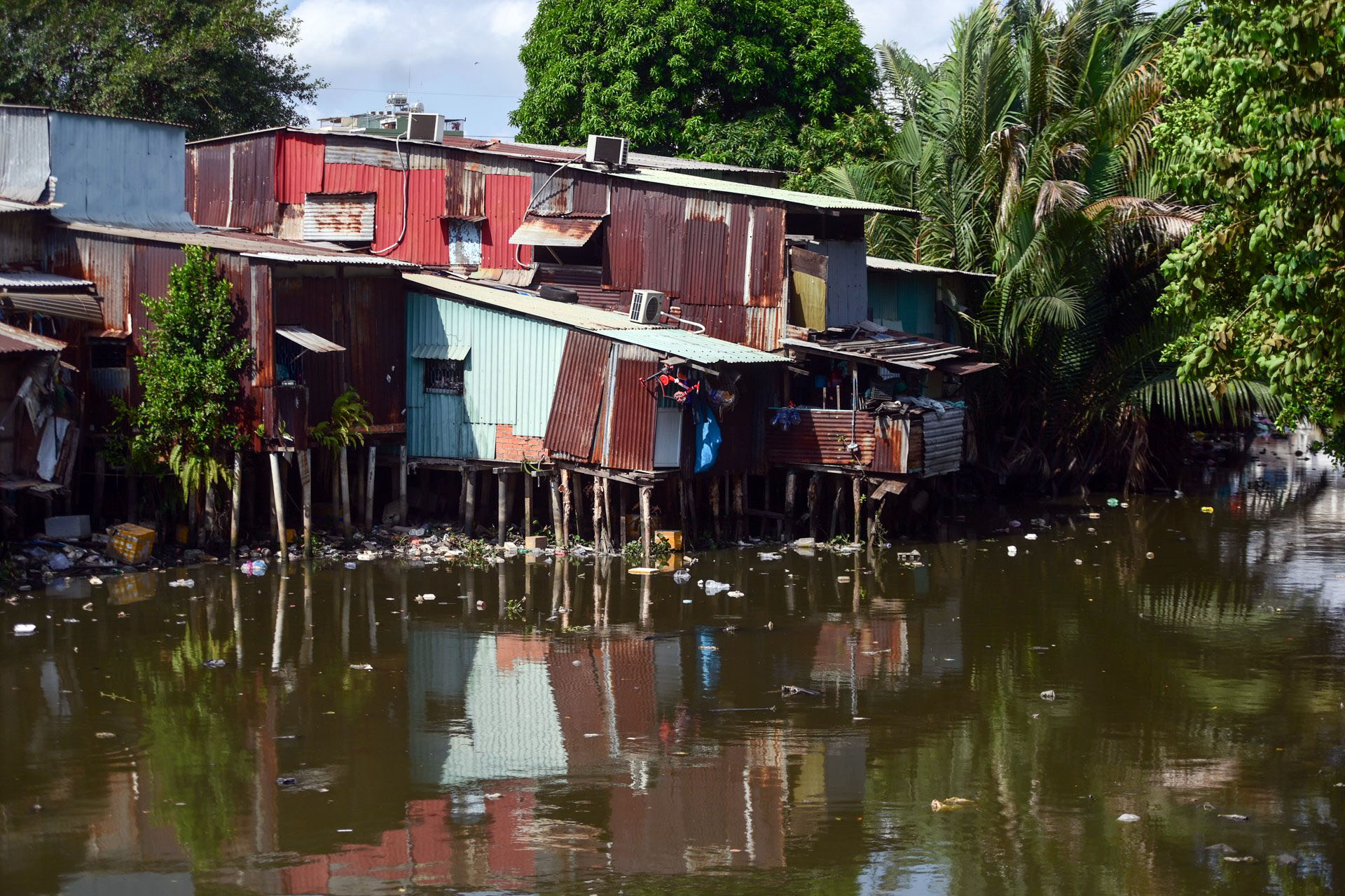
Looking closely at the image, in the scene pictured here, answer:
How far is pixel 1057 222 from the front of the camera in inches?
921

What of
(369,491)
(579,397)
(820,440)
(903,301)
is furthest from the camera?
(903,301)

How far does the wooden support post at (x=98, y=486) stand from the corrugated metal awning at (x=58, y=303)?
1.83 metres

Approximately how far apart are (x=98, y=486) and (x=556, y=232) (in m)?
7.55

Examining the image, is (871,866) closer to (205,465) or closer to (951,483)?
(205,465)

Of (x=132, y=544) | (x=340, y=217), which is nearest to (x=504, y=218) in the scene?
(x=340, y=217)

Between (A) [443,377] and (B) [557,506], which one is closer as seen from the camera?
(B) [557,506]

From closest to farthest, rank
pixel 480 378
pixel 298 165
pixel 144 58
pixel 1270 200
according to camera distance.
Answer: pixel 1270 200
pixel 480 378
pixel 298 165
pixel 144 58

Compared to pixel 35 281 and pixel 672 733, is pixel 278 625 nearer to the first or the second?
pixel 672 733

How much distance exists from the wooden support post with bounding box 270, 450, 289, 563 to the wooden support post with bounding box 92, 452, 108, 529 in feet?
7.99

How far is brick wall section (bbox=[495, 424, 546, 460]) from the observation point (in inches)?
768

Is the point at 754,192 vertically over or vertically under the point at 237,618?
over

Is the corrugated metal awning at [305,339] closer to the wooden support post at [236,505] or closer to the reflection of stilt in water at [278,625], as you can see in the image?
the wooden support post at [236,505]

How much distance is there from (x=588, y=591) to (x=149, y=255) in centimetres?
718

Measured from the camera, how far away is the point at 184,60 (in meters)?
28.2
